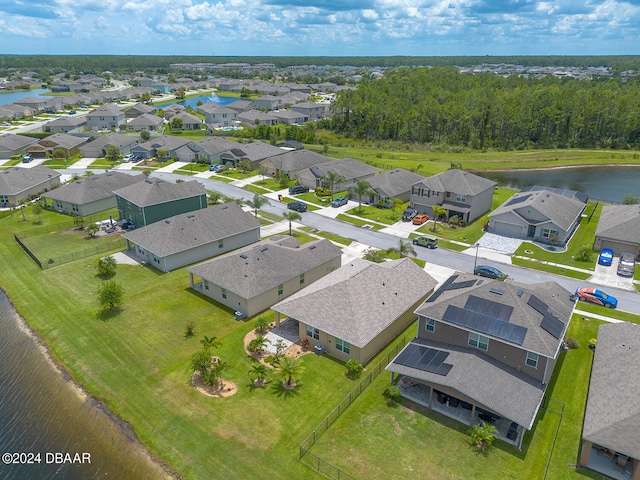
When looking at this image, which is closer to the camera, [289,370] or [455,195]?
[289,370]

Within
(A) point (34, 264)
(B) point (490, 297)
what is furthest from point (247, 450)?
(A) point (34, 264)

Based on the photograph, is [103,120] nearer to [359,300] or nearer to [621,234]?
[359,300]

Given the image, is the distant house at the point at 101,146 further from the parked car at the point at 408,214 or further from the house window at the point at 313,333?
the house window at the point at 313,333

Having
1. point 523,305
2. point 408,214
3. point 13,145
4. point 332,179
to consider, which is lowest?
point 408,214

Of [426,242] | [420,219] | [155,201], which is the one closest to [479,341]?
[426,242]

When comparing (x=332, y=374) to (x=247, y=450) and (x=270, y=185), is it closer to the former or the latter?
(x=247, y=450)

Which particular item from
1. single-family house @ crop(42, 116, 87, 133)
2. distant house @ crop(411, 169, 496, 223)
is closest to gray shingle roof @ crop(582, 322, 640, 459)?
distant house @ crop(411, 169, 496, 223)

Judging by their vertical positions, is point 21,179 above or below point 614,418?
above
